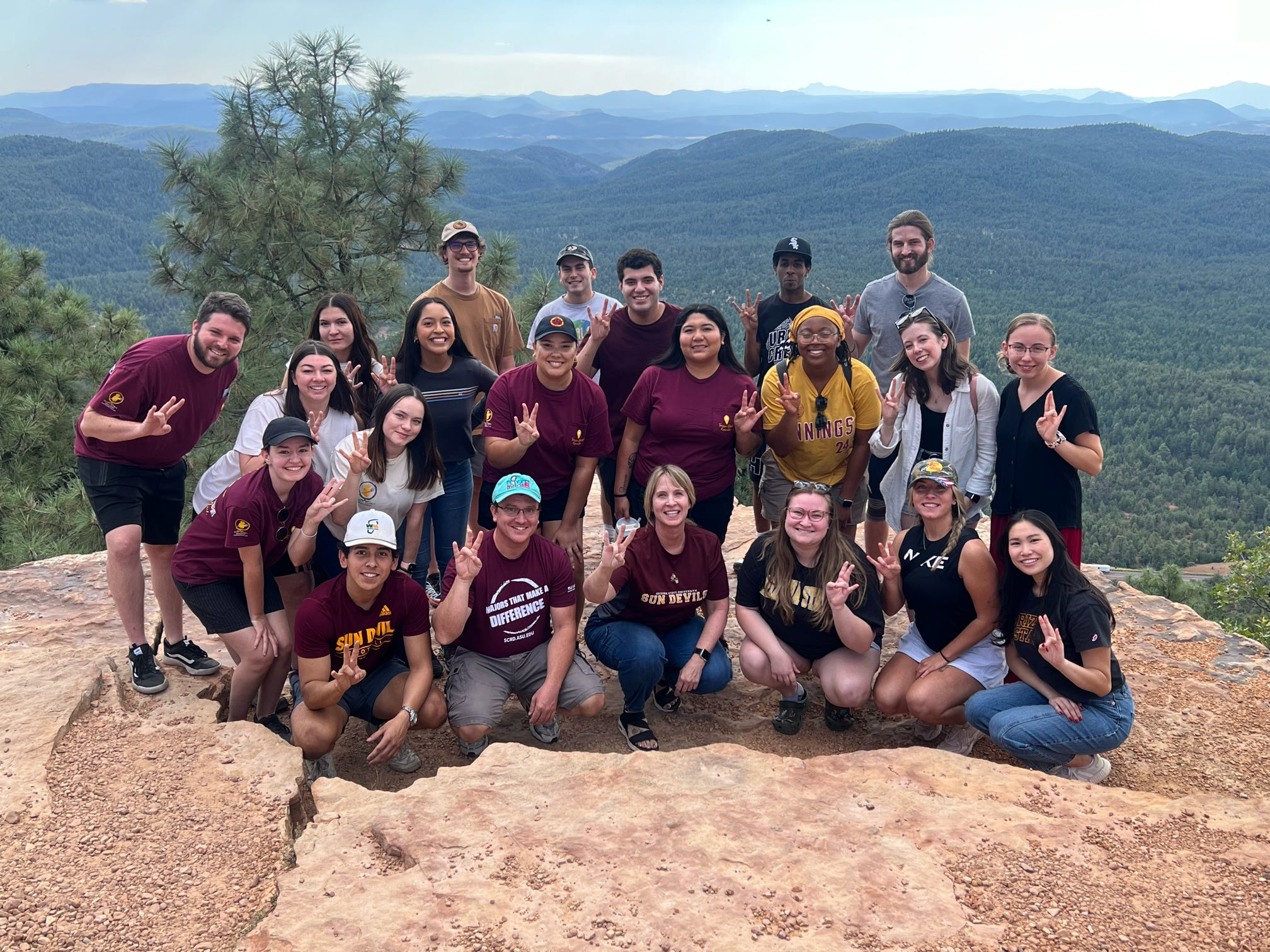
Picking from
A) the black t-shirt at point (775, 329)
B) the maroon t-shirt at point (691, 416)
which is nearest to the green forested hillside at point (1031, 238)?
the black t-shirt at point (775, 329)

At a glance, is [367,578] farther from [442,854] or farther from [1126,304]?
[1126,304]

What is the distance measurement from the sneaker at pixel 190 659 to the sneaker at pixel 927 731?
12.0ft

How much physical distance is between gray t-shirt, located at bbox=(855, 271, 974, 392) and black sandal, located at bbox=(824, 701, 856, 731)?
1.93m

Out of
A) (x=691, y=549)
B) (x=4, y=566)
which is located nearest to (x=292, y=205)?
(x=4, y=566)

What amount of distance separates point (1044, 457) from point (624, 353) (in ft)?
7.71

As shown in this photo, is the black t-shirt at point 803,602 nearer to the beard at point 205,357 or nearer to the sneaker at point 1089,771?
the sneaker at point 1089,771

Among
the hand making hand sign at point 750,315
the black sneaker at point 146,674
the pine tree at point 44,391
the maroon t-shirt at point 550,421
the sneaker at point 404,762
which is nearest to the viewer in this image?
the black sneaker at point 146,674

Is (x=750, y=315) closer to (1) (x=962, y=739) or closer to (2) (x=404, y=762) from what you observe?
(1) (x=962, y=739)

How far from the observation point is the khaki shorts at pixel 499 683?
168 inches

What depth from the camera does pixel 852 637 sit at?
14.4 ft

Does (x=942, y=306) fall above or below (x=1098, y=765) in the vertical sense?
above

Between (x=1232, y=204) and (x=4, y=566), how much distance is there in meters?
136

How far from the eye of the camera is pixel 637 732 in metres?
4.53

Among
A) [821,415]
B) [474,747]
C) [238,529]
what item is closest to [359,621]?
[238,529]
